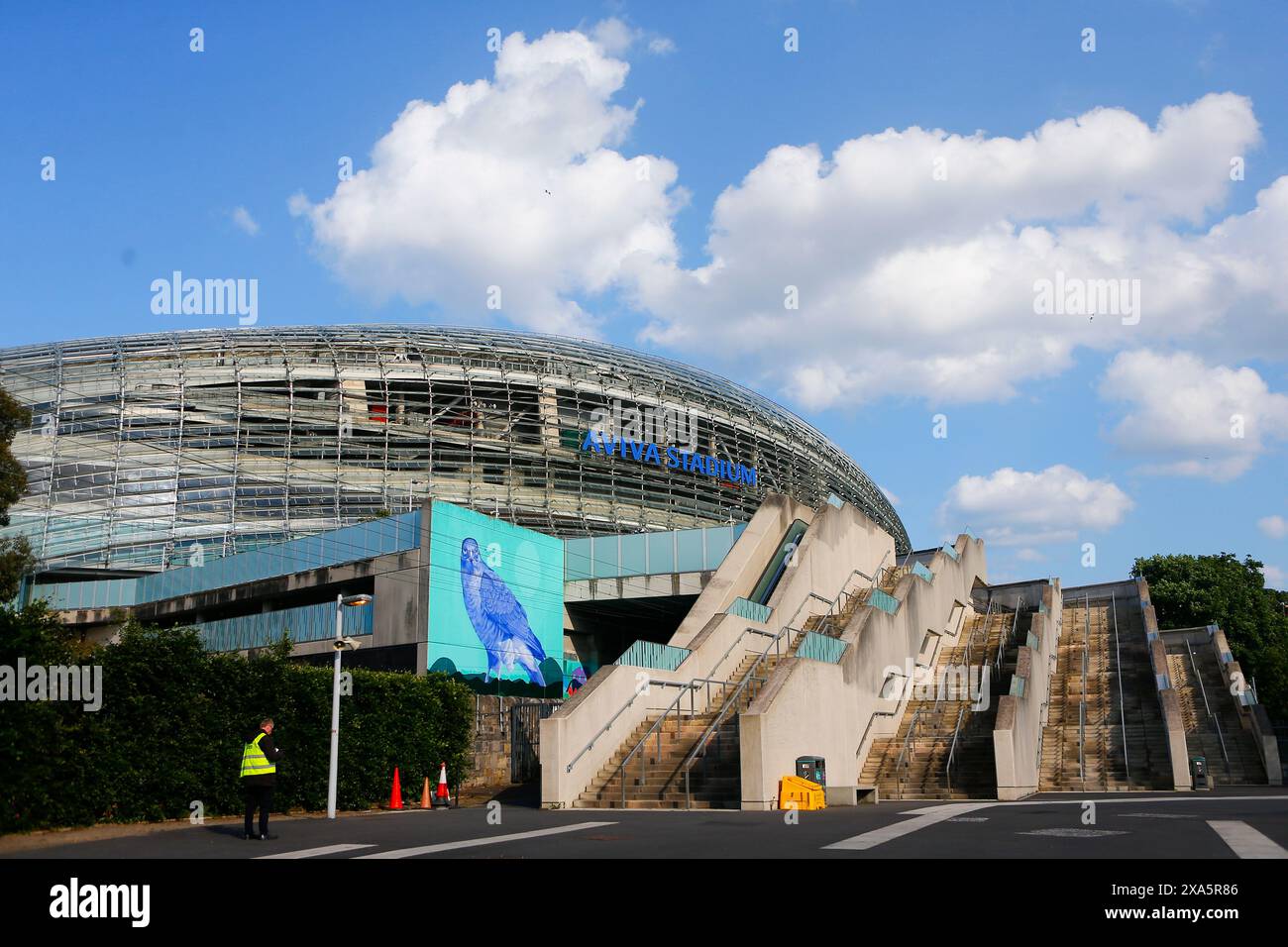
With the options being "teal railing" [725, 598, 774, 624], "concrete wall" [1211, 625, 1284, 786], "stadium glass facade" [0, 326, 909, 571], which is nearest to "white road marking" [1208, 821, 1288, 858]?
"teal railing" [725, 598, 774, 624]

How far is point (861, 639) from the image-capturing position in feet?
78.6

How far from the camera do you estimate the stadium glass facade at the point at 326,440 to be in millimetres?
46062

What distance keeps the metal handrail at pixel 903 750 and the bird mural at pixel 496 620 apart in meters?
12.8

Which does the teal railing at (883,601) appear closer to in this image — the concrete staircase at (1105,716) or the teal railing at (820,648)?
the teal railing at (820,648)

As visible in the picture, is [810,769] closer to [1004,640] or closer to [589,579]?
[1004,640]

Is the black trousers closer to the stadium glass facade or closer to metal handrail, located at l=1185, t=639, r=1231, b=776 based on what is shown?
metal handrail, located at l=1185, t=639, r=1231, b=776

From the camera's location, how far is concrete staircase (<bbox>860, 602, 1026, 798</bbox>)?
70.2 feet

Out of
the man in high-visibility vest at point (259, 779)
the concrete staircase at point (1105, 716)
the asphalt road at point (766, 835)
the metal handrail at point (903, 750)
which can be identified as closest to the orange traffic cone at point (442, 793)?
the asphalt road at point (766, 835)

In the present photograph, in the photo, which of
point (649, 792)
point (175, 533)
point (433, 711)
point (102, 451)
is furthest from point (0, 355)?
point (649, 792)

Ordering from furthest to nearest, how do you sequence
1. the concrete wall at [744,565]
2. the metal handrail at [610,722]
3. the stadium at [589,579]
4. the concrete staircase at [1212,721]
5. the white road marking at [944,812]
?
the concrete staircase at [1212,721] → the concrete wall at [744,565] → the stadium at [589,579] → the metal handrail at [610,722] → the white road marking at [944,812]

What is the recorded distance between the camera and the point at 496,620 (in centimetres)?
3253

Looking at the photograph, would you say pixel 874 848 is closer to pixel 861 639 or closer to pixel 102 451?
pixel 861 639

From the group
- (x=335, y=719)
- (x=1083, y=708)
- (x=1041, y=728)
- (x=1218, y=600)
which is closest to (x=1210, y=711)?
(x=1083, y=708)

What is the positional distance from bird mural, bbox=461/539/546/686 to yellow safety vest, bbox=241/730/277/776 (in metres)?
17.6
